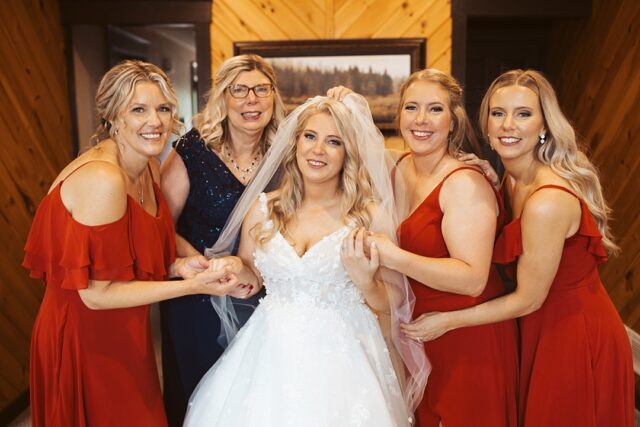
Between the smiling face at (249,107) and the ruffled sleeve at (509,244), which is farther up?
the smiling face at (249,107)

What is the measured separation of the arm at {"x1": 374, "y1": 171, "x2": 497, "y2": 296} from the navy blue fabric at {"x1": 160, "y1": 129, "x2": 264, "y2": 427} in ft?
2.69

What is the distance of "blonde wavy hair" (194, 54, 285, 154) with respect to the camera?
2.53 meters

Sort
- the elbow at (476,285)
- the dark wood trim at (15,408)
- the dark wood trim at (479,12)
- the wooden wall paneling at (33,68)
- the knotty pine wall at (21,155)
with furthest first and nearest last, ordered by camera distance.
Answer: the dark wood trim at (479,12) → the wooden wall paneling at (33,68) → the knotty pine wall at (21,155) → the dark wood trim at (15,408) → the elbow at (476,285)

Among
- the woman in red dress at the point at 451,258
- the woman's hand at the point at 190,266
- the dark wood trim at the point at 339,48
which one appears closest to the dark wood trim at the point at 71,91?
the dark wood trim at the point at 339,48

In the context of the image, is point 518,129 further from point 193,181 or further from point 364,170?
point 193,181

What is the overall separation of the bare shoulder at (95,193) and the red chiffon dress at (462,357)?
1.01m

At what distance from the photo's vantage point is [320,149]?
2.12m

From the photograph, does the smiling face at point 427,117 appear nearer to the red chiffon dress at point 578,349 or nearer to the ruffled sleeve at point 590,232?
the red chiffon dress at point 578,349

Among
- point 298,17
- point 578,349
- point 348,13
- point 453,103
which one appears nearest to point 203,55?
point 298,17

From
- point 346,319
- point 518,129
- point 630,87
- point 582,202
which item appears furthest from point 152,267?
point 630,87

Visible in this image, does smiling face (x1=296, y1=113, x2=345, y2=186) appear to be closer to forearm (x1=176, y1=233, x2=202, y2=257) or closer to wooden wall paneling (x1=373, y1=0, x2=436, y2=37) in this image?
forearm (x1=176, y1=233, x2=202, y2=257)

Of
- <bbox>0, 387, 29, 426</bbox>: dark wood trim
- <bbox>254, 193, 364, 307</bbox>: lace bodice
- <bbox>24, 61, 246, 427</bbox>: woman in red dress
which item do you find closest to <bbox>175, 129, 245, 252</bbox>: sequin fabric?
<bbox>24, 61, 246, 427</bbox>: woman in red dress

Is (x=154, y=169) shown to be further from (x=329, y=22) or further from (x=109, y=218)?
(x=329, y=22)

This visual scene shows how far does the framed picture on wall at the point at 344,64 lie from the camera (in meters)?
4.74
